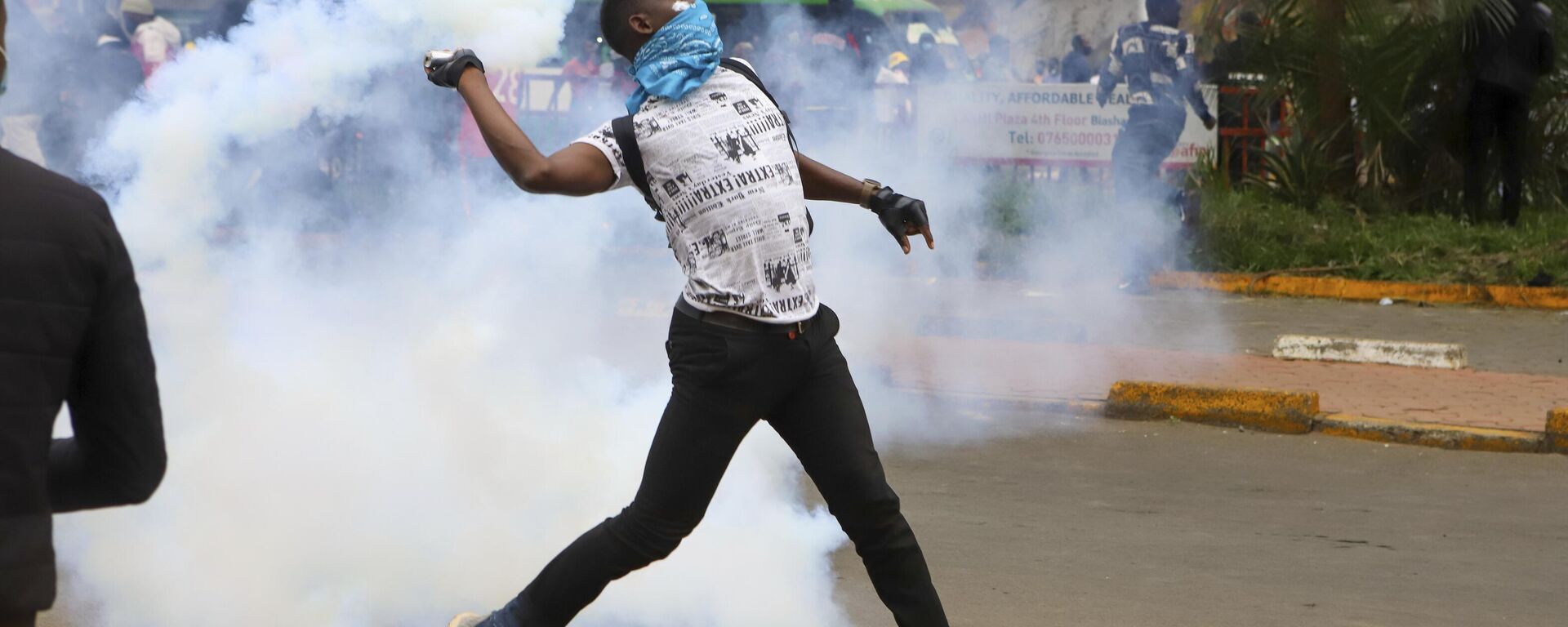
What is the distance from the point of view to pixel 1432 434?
21.5ft

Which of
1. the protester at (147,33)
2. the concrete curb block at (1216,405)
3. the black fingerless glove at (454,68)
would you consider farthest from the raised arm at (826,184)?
the protester at (147,33)

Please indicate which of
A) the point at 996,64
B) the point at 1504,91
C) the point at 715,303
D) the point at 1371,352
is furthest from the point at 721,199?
the point at 1504,91

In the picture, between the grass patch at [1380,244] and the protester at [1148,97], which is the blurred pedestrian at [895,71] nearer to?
the protester at [1148,97]

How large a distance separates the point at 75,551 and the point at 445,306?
1.44m

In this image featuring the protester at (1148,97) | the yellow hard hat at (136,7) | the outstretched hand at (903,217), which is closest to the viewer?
the outstretched hand at (903,217)

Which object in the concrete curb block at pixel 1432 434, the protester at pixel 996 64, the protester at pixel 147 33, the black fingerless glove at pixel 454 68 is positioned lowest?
the concrete curb block at pixel 1432 434

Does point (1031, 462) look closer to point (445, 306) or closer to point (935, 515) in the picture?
point (935, 515)

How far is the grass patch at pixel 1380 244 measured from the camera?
401 inches

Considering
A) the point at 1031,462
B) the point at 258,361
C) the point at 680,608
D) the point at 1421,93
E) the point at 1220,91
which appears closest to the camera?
the point at 680,608

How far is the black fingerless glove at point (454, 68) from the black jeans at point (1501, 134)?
31.2 ft

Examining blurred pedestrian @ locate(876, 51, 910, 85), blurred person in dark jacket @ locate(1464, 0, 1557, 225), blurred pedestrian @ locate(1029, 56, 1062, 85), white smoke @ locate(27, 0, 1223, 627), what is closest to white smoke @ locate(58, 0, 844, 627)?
white smoke @ locate(27, 0, 1223, 627)

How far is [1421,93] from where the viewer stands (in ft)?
38.9

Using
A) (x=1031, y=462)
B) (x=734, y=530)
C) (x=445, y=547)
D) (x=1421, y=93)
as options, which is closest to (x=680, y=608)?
(x=734, y=530)

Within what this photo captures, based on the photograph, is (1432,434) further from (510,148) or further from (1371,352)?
(510,148)
